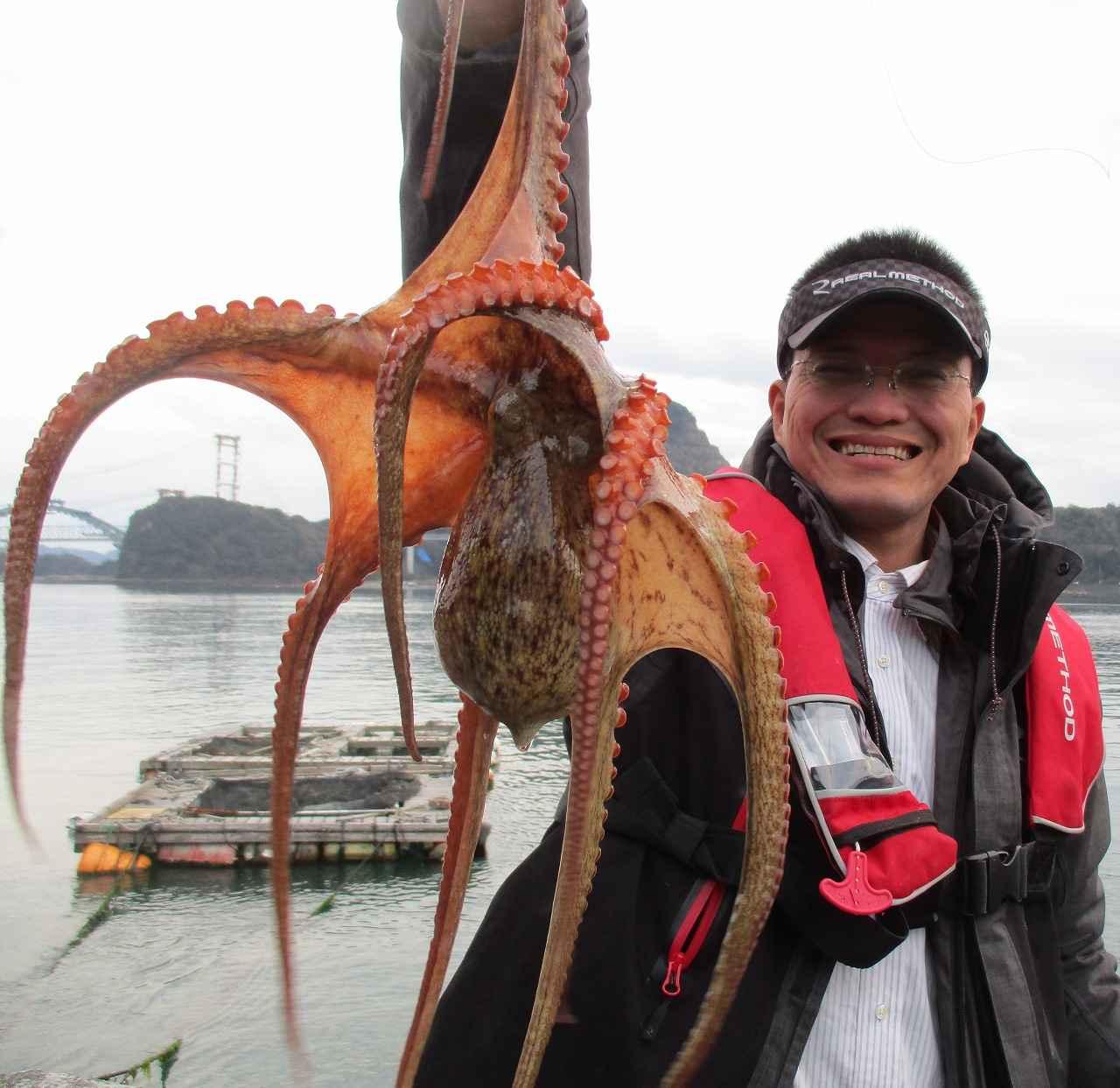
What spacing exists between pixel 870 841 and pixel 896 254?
1.37 meters

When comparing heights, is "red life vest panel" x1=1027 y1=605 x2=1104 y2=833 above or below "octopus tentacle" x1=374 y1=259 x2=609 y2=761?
below

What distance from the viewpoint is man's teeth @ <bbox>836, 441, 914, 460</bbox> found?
242 cm

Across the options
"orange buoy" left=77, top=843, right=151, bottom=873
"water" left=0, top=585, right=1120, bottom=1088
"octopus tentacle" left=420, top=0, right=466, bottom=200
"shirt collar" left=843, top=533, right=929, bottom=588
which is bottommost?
"water" left=0, top=585, right=1120, bottom=1088

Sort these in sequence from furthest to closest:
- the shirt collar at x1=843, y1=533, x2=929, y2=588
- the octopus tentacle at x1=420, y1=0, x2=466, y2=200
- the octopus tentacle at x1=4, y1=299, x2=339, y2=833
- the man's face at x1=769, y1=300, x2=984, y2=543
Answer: the shirt collar at x1=843, y1=533, x2=929, y2=588
the man's face at x1=769, y1=300, x2=984, y2=543
the octopus tentacle at x1=420, y1=0, x2=466, y2=200
the octopus tentacle at x1=4, y1=299, x2=339, y2=833

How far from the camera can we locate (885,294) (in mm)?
2273

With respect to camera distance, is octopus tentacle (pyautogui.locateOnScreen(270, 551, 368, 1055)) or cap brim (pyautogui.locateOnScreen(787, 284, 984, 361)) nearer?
octopus tentacle (pyautogui.locateOnScreen(270, 551, 368, 1055))

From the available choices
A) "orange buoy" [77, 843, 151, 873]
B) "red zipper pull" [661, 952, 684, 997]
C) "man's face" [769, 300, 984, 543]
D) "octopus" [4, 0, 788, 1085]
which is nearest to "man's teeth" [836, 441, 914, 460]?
"man's face" [769, 300, 984, 543]

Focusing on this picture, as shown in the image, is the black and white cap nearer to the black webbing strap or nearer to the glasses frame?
the glasses frame

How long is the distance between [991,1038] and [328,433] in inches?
74.0

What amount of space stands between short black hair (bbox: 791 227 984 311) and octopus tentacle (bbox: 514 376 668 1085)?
144cm

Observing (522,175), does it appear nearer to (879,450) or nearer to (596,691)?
(596,691)

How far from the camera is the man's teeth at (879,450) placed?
2.42 metres

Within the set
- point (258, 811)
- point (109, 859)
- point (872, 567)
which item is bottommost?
point (109, 859)

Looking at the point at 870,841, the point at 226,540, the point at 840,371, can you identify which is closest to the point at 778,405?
the point at 840,371
